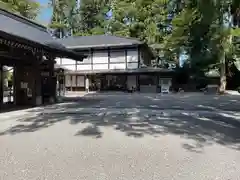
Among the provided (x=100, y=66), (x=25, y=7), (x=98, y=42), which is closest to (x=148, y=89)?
(x=100, y=66)

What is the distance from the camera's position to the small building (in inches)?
1204

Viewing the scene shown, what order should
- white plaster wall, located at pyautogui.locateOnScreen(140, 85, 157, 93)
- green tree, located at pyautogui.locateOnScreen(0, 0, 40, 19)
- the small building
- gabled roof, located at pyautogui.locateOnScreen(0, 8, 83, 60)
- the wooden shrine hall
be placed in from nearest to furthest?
1. the wooden shrine hall
2. gabled roof, located at pyautogui.locateOnScreen(0, 8, 83, 60)
3. white plaster wall, located at pyautogui.locateOnScreen(140, 85, 157, 93)
4. the small building
5. green tree, located at pyautogui.locateOnScreen(0, 0, 40, 19)

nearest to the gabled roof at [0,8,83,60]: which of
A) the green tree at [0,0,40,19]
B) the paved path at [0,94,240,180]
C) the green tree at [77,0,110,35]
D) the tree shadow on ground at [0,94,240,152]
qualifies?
the tree shadow on ground at [0,94,240,152]

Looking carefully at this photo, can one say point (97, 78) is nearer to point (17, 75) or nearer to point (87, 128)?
point (17, 75)

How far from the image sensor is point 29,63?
50.0 feet

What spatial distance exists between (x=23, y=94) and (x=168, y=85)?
17617mm

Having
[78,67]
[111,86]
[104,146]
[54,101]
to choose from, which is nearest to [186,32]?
[111,86]

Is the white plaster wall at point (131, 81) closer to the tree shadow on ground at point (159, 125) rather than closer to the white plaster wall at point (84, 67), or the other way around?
the white plaster wall at point (84, 67)

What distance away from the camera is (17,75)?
15.7m

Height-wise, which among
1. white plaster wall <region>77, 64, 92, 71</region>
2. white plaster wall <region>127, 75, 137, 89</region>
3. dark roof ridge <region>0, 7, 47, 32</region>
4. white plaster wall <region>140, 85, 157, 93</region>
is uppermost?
dark roof ridge <region>0, 7, 47, 32</region>

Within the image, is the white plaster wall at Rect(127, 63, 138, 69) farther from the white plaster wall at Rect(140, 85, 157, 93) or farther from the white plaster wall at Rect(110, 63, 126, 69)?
the white plaster wall at Rect(140, 85, 157, 93)

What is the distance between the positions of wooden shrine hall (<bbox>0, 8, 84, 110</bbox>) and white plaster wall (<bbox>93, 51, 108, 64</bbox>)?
1420 cm

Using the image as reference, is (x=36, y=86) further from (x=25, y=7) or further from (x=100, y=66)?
(x=25, y=7)

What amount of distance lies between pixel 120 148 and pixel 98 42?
2758 centimetres
